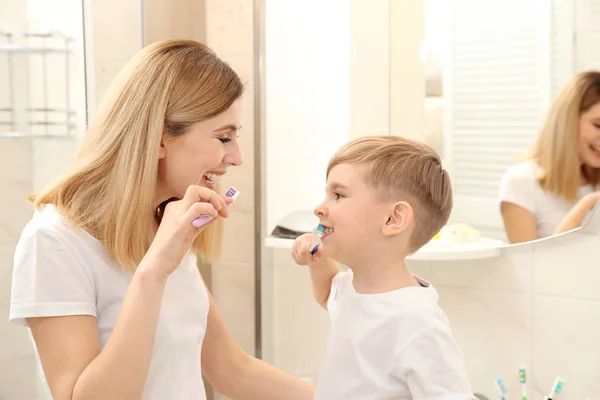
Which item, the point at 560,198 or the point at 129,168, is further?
the point at 560,198

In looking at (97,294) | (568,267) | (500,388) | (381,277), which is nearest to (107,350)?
(97,294)

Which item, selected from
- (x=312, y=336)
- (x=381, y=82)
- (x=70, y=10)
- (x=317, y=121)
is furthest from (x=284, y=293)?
(x=70, y=10)

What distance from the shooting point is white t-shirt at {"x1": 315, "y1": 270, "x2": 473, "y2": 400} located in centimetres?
112

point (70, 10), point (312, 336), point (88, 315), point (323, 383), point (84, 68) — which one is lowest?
point (312, 336)

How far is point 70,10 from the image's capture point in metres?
1.78

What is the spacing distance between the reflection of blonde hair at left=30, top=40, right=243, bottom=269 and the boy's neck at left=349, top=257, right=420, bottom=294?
0.35 meters

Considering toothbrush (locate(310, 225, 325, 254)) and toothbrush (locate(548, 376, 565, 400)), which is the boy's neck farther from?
toothbrush (locate(548, 376, 565, 400))

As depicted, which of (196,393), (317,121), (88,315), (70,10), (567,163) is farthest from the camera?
(317,121)

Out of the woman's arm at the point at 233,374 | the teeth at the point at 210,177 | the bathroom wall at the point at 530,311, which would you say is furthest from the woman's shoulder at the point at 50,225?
the bathroom wall at the point at 530,311

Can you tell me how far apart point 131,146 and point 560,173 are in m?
0.90

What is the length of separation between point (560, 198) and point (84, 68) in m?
1.07

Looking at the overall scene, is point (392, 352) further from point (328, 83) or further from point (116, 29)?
point (116, 29)

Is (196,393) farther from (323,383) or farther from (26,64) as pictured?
(26,64)

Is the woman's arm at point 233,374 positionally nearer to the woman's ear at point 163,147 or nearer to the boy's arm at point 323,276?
the boy's arm at point 323,276
